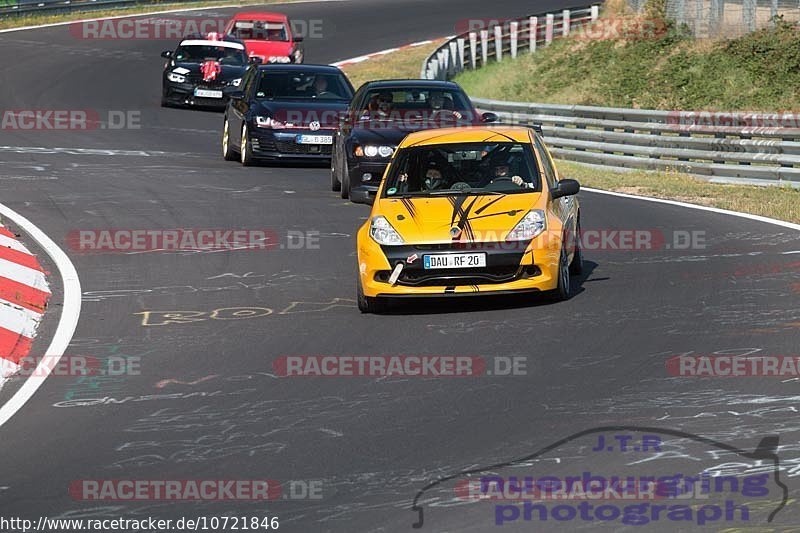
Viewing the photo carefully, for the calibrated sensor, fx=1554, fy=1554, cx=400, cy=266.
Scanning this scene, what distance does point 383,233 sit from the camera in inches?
489

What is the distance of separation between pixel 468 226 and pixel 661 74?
2671 cm

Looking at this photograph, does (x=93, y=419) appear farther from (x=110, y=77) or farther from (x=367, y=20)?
(x=367, y=20)

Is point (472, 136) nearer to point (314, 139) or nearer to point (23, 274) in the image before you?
point (23, 274)

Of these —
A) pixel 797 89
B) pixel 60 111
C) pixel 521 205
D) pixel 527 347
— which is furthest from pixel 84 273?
pixel 797 89

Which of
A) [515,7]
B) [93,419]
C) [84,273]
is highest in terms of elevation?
[93,419]

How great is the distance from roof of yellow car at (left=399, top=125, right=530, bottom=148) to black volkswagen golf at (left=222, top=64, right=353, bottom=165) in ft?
33.2

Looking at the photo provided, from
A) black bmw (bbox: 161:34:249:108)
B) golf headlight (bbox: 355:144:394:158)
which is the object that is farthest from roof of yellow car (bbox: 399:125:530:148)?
black bmw (bbox: 161:34:249:108)

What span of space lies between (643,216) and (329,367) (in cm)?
888

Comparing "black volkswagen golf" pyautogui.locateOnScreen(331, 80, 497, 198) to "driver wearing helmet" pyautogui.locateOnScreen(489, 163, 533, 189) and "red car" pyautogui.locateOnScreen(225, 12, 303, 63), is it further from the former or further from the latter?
"red car" pyautogui.locateOnScreen(225, 12, 303, 63)

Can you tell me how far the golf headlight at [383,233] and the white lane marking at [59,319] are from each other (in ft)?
8.09

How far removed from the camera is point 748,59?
36.4 metres

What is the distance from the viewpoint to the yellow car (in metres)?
12.1

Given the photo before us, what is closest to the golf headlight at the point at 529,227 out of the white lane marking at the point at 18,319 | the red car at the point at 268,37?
the white lane marking at the point at 18,319

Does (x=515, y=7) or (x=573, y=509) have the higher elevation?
(x=573, y=509)
